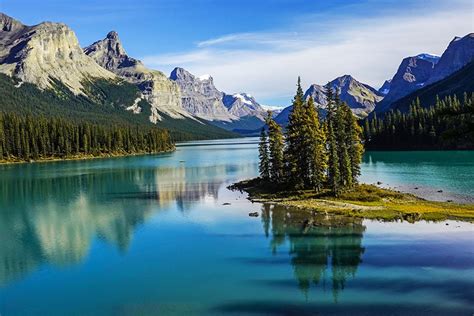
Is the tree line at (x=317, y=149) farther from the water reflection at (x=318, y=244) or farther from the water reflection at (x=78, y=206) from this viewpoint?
the water reflection at (x=78, y=206)

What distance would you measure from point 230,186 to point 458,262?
64637 millimetres

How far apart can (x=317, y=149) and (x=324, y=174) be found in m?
6.64

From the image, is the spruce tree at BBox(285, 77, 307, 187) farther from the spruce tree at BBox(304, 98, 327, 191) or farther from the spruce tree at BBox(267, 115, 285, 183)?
the spruce tree at BBox(267, 115, 285, 183)

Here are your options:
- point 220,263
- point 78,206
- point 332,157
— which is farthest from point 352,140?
point 78,206

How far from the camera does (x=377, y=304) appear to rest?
3219cm

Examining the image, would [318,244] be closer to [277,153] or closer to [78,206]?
[277,153]

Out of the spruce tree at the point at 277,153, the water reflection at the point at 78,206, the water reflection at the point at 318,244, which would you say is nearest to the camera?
the water reflection at the point at 318,244

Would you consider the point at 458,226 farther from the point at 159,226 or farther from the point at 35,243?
the point at 35,243

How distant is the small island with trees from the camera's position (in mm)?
68125

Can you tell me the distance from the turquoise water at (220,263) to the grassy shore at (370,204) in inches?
142

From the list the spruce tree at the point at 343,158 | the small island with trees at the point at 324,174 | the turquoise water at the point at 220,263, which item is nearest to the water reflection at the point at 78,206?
the turquoise water at the point at 220,263

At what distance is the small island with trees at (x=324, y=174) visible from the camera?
68.1 metres

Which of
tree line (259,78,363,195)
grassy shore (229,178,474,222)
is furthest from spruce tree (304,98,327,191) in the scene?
grassy shore (229,178,474,222)

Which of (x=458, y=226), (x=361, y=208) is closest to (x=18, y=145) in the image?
(x=361, y=208)
